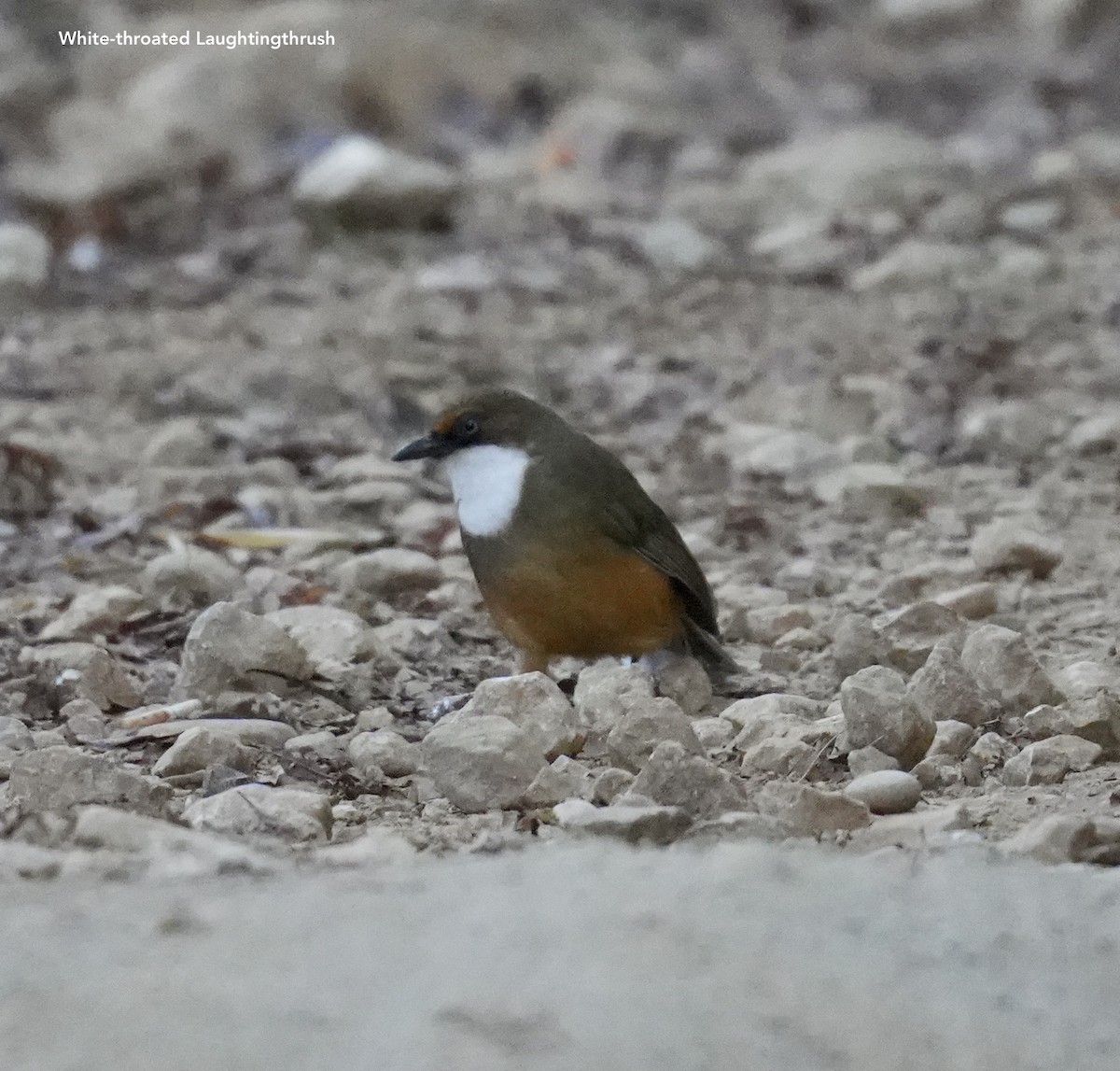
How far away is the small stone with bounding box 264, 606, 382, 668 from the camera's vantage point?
Result: 4270 mm

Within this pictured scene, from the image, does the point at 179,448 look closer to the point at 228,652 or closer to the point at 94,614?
the point at 94,614

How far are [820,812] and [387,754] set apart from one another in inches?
34.8

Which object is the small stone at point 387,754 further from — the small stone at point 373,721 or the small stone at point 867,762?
the small stone at point 867,762

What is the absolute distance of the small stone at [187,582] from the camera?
4.78 meters

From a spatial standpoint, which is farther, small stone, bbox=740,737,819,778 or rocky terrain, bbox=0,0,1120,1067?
small stone, bbox=740,737,819,778

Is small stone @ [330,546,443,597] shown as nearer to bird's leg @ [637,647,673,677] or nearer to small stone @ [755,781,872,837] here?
bird's leg @ [637,647,673,677]

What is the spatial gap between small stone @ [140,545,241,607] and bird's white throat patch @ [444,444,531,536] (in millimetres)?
728

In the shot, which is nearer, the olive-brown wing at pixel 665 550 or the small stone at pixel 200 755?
the small stone at pixel 200 755

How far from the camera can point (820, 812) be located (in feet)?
9.75

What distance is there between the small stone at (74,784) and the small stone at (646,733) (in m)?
0.78

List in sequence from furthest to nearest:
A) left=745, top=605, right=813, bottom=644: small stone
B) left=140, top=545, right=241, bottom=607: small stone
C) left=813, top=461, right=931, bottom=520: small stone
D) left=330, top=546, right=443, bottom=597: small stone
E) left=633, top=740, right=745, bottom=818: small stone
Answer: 1. left=813, top=461, right=931, bottom=520: small stone
2. left=330, top=546, right=443, bottom=597: small stone
3. left=140, top=545, right=241, bottom=607: small stone
4. left=745, top=605, right=813, bottom=644: small stone
5. left=633, top=740, right=745, bottom=818: small stone

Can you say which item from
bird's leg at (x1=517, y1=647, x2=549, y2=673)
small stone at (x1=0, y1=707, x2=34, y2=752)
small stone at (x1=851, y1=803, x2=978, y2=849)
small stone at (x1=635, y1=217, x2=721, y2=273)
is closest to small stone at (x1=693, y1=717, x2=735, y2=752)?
bird's leg at (x1=517, y1=647, x2=549, y2=673)

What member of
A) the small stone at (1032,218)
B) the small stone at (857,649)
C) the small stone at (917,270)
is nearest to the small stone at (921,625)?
the small stone at (857,649)

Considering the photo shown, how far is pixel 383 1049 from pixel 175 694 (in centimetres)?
210
